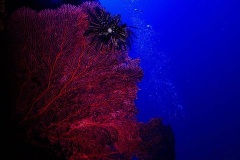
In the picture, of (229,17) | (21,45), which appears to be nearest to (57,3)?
(21,45)

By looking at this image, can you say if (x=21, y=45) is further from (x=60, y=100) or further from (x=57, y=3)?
(x=57, y=3)

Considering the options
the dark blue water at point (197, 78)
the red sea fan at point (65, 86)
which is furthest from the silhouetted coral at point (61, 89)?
the dark blue water at point (197, 78)

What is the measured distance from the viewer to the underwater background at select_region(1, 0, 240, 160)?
41781 millimetres

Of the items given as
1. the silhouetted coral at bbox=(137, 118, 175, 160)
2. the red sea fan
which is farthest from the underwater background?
the red sea fan

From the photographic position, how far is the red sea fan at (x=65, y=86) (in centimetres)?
430

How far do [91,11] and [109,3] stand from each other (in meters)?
23.2

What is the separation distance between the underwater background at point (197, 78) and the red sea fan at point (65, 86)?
34.5 meters

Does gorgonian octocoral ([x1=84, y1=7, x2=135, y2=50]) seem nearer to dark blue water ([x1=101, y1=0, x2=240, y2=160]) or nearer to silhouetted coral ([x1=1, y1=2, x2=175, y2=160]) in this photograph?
silhouetted coral ([x1=1, y1=2, x2=175, y2=160])

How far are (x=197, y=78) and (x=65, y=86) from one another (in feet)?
158

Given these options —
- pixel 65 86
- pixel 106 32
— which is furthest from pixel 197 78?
pixel 65 86

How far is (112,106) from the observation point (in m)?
4.78

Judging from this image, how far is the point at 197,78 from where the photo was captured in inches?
1948

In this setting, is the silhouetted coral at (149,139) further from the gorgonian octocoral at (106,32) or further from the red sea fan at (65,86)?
the gorgonian octocoral at (106,32)

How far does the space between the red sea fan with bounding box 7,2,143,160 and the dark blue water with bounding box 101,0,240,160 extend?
34.7m
